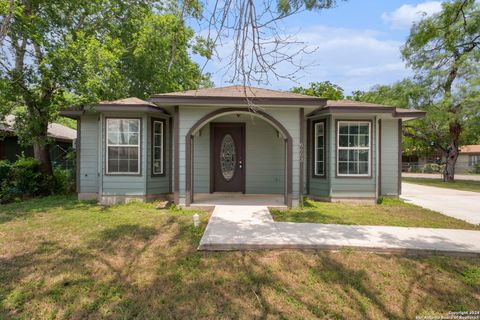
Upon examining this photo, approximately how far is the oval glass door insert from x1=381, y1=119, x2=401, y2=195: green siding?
491cm

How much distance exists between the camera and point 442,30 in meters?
4.82

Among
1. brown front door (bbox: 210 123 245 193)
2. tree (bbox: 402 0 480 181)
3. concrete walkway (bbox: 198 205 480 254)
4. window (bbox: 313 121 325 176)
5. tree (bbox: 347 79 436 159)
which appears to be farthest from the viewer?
tree (bbox: 347 79 436 159)

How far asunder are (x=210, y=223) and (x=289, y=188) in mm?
2575

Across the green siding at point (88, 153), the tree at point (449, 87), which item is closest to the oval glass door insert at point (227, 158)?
the green siding at point (88, 153)

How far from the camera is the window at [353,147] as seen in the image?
890 centimetres

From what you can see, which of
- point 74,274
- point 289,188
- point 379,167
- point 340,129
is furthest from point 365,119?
point 74,274

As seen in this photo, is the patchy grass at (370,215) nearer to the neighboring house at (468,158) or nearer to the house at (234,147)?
the house at (234,147)

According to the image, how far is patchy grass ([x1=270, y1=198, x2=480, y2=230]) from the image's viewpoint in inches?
251

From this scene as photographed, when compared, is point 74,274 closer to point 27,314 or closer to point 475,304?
point 27,314

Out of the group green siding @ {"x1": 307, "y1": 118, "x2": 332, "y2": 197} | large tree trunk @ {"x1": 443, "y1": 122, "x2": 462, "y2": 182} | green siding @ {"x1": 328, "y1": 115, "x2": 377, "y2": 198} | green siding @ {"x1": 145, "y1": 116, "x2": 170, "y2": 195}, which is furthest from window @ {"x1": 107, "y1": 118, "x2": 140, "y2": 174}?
large tree trunk @ {"x1": 443, "y1": 122, "x2": 462, "y2": 182}

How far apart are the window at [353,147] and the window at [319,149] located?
0.49 m

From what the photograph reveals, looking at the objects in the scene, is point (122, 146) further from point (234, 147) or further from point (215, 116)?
point (234, 147)

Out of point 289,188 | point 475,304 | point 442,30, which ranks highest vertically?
point 442,30

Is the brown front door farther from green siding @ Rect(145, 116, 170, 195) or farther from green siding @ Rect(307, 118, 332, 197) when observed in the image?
green siding @ Rect(307, 118, 332, 197)
